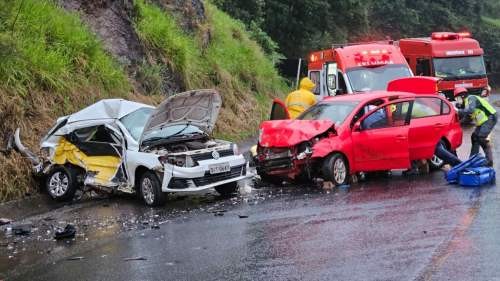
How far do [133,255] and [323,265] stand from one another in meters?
2.29

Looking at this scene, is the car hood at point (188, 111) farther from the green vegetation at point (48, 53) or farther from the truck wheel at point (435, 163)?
the truck wheel at point (435, 163)

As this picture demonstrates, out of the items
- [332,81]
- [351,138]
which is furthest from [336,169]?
[332,81]

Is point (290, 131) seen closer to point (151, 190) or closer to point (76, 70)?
point (151, 190)

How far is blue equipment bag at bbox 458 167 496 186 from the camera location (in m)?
11.3

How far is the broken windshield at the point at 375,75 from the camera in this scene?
18125mm

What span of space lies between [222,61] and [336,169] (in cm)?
1334

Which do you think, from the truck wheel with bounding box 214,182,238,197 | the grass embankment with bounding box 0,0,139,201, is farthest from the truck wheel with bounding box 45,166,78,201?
the truck wheel with bounding box 214,182,238,197

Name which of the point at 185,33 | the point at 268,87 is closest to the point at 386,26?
the point at 268,87

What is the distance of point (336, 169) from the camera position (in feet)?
39.4

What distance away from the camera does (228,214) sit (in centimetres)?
1030

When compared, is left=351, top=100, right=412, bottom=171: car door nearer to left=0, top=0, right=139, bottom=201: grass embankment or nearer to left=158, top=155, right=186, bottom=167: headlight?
left=158, top=155, right=186, bottom=167: headlight

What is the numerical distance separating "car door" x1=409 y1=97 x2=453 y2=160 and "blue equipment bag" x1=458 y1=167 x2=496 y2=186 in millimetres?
1442

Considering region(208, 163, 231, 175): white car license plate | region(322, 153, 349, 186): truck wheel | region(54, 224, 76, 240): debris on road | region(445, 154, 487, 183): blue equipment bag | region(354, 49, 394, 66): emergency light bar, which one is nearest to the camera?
region(54, 224, 76, 240): debris on road

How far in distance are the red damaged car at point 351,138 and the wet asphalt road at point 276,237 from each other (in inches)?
17.7
